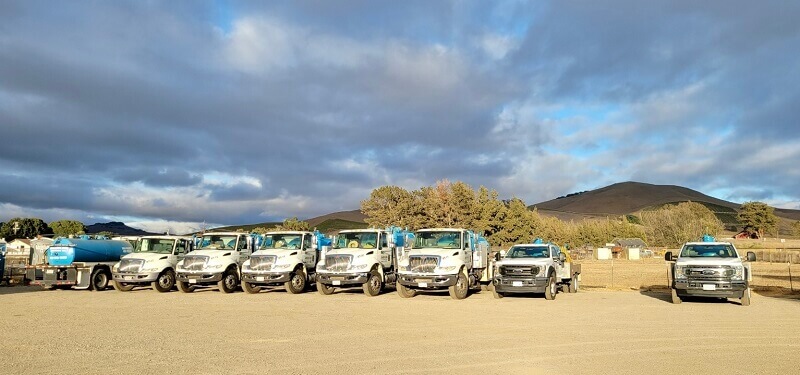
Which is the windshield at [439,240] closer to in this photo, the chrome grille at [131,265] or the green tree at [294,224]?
the chrome grille at [131,265]

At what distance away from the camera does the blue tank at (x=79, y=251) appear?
26.0m

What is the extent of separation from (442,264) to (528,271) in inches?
116

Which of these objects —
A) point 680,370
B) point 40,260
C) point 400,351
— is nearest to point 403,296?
point 400,351

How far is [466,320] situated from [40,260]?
76.7 ft

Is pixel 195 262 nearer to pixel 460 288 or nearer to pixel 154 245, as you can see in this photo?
pixel 154 245

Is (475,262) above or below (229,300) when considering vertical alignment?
above

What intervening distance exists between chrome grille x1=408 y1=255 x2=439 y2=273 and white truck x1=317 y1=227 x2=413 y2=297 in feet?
6.12

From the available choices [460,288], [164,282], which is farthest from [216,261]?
[460,288]

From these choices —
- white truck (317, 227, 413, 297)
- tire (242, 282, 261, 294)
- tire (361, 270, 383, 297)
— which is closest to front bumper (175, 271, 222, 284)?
tire (242, 282, 261, 294)

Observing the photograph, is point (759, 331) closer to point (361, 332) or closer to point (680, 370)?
point (680, 370)

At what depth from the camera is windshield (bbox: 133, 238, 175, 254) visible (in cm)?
2588

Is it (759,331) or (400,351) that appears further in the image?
(759,331)

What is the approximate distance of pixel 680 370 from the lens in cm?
864

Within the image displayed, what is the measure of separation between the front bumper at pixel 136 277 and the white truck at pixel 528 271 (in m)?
13.8
